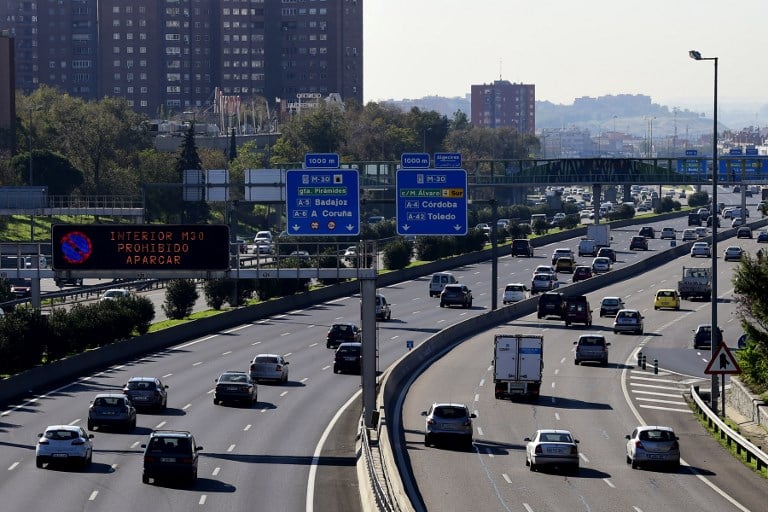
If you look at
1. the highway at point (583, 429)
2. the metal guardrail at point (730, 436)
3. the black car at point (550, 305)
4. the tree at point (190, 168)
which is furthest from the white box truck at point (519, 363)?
the tree at point (190, 168)

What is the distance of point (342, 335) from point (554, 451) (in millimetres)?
33842

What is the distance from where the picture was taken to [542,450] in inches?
1582

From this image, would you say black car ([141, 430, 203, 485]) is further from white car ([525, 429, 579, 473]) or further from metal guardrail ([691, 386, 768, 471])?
metal guardrail ([691, 386, 768, 471])

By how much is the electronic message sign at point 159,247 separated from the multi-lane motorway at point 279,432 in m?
5.32

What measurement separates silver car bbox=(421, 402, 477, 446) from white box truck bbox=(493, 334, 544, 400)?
429 inches

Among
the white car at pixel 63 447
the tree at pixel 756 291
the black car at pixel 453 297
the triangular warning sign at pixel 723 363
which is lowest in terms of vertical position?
the black car at pixel 453 297

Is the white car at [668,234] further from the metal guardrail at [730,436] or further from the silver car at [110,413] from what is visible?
the silver car at [110,413]

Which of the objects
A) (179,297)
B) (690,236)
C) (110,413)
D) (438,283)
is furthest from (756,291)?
(690,236)

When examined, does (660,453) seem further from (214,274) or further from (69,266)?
(69,266)

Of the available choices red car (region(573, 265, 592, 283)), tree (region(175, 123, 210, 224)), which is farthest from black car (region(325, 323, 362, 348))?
tree (region(175, 123, 210, 224))

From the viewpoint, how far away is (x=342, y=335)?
73.2 m

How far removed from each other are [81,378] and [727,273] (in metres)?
64.0

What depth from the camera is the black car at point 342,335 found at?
73.0m

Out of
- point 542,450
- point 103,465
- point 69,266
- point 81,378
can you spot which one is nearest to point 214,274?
point 69,266
